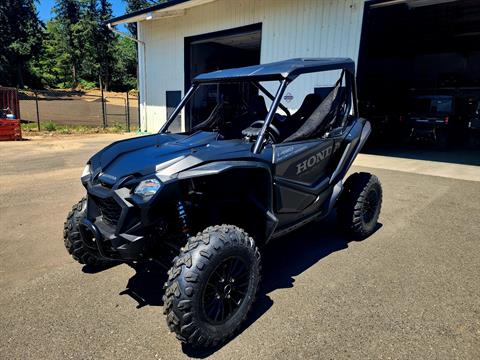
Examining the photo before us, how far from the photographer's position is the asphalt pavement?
2.47 m

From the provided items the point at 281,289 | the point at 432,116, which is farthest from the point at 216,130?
the point at 432,116

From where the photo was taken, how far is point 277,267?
366 cm

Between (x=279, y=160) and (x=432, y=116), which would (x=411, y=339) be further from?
(x=432, y=116)

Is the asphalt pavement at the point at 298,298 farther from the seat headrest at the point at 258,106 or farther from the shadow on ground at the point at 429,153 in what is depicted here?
the shadow on ground at the point at 429,153

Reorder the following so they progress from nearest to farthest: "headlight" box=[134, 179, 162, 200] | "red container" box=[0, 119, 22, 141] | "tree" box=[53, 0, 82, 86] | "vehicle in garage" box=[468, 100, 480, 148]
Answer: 1. "headlight" box=[134, 179, 162, 200]
2. "red container" box=[0, 119, 22, 141]
3. "vehicle in garage" box=[468, 100, 480, 148]
4. "tree" box=[53, 0, 82, 86]

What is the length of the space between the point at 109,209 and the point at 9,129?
12.0m

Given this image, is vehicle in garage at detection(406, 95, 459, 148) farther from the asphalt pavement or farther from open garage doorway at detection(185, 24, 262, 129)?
the asphalt pavement

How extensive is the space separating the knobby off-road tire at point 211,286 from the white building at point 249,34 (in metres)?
9.28

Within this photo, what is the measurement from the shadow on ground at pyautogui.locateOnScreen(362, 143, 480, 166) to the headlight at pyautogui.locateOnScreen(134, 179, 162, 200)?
33.7ft

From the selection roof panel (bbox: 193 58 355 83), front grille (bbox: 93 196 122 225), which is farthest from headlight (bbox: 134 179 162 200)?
roof panel (bbox: 193 58 355 83)

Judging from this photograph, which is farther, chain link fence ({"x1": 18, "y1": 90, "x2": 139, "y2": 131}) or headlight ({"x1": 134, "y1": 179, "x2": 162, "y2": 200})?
chain link fence ({"x1": 18, "y1": 90, "x2": 139, "y2": 131})

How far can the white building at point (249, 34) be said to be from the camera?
10680 millimetres

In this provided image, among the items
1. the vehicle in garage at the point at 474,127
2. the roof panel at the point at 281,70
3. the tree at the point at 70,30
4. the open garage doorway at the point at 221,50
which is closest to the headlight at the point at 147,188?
the roof panel at the point at 281,70

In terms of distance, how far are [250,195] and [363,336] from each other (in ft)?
4.53
